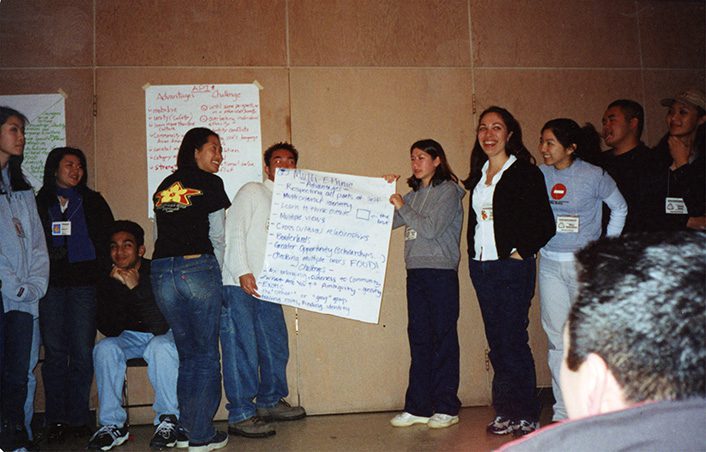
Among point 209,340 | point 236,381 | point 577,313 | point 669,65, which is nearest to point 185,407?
point 209,340

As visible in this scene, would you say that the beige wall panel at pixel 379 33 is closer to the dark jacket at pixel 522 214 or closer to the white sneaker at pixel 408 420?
the dark jacket at pixel 522 214

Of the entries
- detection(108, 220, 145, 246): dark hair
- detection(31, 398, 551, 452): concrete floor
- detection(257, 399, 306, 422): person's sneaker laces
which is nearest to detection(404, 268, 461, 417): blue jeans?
detection(31, 398, 551, 452): concrete floor

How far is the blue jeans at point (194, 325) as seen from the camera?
3.06 m

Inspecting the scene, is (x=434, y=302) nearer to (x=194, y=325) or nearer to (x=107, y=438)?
(x=194, y=325)

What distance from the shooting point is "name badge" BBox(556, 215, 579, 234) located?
3432 millimetres

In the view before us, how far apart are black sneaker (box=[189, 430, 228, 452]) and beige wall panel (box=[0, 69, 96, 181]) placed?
1.87 m

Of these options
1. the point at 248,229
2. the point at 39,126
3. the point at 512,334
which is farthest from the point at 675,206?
the point at 39,126

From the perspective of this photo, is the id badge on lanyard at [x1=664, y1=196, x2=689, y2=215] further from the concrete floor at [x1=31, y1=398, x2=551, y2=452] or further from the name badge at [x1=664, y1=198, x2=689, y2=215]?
the concrete floor at [x1=31, y1=398, x2=551, y2=452]

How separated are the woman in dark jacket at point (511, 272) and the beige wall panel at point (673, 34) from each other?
1892 mm

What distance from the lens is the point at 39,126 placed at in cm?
410

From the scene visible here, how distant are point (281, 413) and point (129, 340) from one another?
1022mm

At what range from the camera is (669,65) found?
464cm

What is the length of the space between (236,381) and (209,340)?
69 centimetres

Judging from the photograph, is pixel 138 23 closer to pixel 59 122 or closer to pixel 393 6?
pixel 59 122
